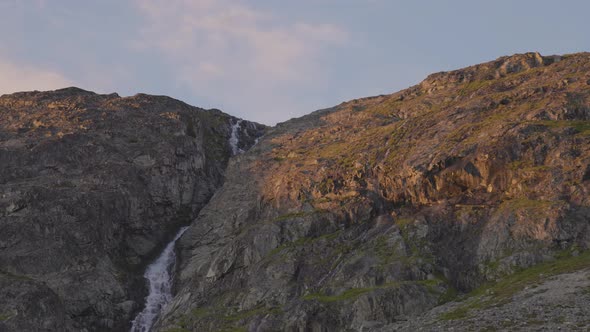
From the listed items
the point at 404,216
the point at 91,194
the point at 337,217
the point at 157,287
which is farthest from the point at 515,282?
the point at 91,194

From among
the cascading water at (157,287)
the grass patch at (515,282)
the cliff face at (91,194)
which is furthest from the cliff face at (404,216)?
the cliff face at (91,194)

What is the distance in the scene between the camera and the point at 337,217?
108 m

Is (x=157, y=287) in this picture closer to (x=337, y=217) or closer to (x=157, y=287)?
(x=157, y=287)

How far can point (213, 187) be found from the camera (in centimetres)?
15312

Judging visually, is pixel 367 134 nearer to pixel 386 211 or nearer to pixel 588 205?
pixel 386 211

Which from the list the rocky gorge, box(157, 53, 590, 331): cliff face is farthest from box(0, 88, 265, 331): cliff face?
box(157, 53, 590, 331): cliff face

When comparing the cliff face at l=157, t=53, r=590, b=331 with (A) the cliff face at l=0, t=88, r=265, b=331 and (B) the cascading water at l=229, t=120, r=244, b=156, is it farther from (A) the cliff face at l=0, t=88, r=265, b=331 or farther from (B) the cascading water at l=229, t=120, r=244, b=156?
(B) the cascading water at l=229, t=120, r=244, b=156

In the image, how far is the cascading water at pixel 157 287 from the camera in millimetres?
106312

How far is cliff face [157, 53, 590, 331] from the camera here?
279 feet

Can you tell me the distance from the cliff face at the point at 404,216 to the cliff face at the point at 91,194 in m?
10.0

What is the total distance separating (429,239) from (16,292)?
208ft

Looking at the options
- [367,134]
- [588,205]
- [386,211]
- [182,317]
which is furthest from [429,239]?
[367,134]

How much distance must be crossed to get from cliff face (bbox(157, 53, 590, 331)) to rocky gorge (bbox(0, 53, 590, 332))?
315 mm

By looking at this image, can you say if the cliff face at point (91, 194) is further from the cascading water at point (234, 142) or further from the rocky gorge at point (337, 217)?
the cascading water at point (234, 142)
